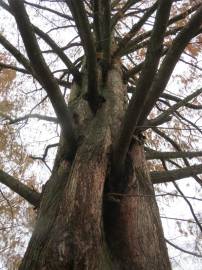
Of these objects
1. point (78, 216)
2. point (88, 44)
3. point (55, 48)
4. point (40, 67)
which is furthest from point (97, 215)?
point (55, 48)

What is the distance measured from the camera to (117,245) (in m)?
1.99

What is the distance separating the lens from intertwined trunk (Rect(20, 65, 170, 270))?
5.60ft

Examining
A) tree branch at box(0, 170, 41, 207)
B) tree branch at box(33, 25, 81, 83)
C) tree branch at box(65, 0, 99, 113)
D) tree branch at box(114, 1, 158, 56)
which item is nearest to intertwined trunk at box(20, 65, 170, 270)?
tree branch at box(0, 170, 41, 207)

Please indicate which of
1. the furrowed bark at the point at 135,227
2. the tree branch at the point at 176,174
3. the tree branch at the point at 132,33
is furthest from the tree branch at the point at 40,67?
the tree branch at the point at 132,33

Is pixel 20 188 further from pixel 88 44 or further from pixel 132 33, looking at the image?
pixel 132 33

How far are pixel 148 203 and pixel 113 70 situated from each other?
1.76 metres

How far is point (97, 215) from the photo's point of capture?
6.13 feet

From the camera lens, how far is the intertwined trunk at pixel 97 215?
1.71 meters

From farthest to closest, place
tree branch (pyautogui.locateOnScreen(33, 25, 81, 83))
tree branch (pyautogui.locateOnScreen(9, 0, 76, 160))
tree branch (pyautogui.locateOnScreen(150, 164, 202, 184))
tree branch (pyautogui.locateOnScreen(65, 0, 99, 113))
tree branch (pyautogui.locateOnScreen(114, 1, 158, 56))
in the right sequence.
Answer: tree branch (pyautogui.locateOnScreen(114, 1, 158, 56)) < tree branch (pyautogui.locateOnScreen(33, 25, 81, 83)) < tree branch (pyautogui.locateOnScreen(150, 164, 202, 184)) < tree branch (pyautogui.locateOnScreen(65, 0, 99, 113)) < tree branch (pyautogui.locateOnScreen(9, 0, 76, 160))

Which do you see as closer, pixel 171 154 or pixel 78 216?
pixel 78 216

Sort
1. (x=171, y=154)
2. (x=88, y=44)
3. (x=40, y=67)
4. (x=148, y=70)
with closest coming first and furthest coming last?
(x=148, y=70), (x=40, y=67), (x=88, y=44), (x=171, y=154)

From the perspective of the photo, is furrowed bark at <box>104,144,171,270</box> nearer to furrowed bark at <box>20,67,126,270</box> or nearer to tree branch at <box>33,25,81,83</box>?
furrowed bark at <box>20,67,126,270</box>

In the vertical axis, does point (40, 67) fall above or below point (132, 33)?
below

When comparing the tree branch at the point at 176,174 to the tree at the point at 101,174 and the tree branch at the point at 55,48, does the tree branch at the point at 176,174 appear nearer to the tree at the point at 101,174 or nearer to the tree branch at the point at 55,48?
the tree at the point at 101,174
